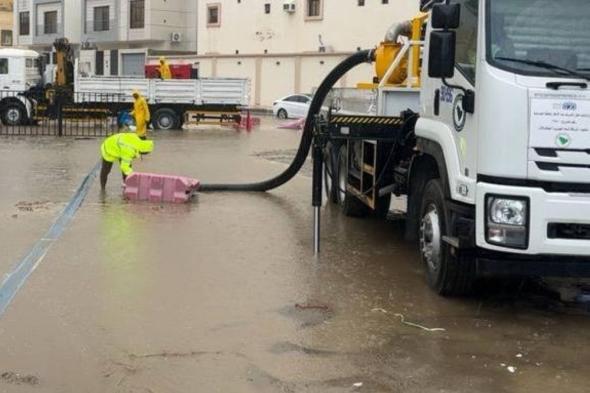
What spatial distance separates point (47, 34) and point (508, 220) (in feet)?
219

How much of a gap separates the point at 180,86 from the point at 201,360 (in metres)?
26.3

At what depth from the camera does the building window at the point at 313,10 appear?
1977 inches

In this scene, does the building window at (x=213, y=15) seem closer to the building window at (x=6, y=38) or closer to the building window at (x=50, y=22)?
the building window at (x=50, y=22)

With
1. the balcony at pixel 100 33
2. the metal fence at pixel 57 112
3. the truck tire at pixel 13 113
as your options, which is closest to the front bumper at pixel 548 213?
the metal fence at pixel 57 112

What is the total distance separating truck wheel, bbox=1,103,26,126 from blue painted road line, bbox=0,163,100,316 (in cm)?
1823

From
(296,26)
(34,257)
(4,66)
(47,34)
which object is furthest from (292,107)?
(34,257)

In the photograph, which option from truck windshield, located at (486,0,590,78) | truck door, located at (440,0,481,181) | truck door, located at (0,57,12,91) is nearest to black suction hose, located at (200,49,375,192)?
truck door, located at (440,0,481,181)

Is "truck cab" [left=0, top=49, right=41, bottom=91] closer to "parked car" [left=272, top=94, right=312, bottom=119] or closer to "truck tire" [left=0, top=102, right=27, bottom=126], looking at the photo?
"truck tire" [left=0, top=102, right=27, bottom=126]

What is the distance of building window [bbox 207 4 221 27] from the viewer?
5600 centimetres

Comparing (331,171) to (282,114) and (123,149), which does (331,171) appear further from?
(282,114)

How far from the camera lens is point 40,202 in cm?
1182

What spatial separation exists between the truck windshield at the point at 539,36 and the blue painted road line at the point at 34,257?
13.8 feet

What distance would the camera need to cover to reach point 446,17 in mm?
6258

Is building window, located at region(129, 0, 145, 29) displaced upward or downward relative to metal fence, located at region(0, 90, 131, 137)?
upward
